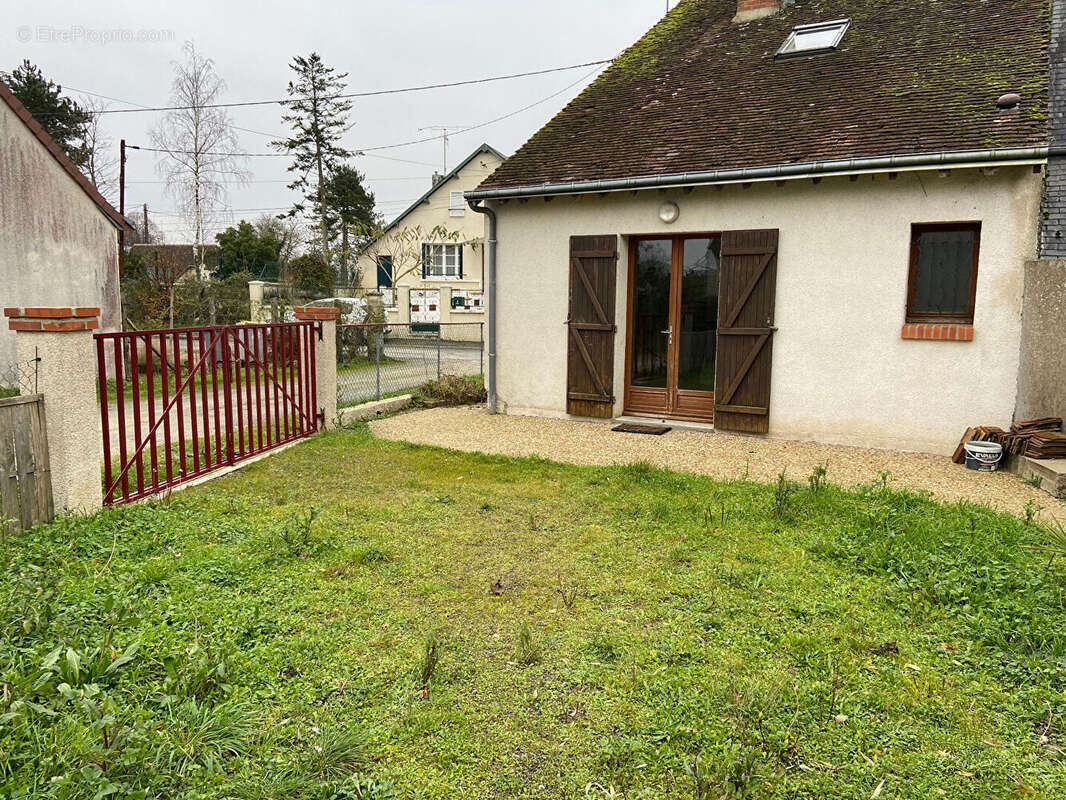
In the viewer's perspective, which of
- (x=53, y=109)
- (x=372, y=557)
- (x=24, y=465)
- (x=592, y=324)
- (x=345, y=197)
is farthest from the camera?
(x=345, y=197)

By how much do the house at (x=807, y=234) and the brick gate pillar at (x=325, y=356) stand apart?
2.51 m

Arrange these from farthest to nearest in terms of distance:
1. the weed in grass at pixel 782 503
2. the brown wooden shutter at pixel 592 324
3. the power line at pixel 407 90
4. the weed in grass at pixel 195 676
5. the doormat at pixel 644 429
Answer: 1. the power line at pixel 407 90
2. the brown wooden shutter at pixel 592 324
3. the doormat at pixel 644 429
4. the weed in grass at pixel 782 503
5. the weed in grass at pixel 195 676

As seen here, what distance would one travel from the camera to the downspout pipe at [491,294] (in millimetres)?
9609

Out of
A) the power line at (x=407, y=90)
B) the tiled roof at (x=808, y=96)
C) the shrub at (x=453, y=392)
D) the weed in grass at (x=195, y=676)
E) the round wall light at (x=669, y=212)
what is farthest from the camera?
the power line at (x=407, y=90)

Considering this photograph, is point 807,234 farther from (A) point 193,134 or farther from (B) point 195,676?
(A) point 193,134

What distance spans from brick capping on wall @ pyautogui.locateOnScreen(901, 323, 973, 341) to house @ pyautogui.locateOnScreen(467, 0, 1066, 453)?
0.9 inches

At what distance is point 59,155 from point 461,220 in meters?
17.6

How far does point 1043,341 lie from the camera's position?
6633 millimetres

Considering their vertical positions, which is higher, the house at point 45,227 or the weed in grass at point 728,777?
the house at point 45,227

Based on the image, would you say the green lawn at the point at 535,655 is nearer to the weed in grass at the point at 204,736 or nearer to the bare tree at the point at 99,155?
the weed in grass at the point at 204,736

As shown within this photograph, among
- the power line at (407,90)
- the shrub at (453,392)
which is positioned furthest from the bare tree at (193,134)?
the shrub at (453,392)

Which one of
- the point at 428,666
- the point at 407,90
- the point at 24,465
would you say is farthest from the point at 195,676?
the point at 407,90

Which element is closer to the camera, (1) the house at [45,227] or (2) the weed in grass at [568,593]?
(2) the weed in grass at [568,593]

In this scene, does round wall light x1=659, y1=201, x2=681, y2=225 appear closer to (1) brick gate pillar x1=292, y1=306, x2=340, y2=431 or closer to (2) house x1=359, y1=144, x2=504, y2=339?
(1) brick gate pillar x1=292, y1=306, x2=340, y2=431
